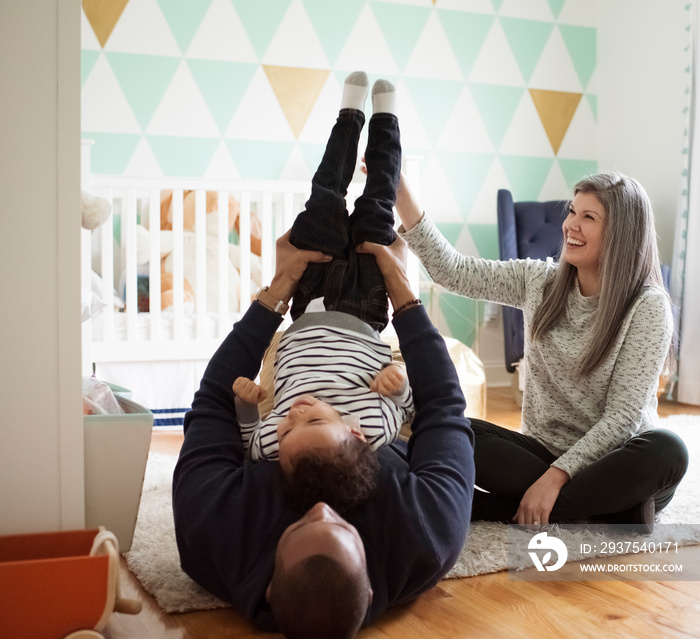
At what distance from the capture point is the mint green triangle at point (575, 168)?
393 cm

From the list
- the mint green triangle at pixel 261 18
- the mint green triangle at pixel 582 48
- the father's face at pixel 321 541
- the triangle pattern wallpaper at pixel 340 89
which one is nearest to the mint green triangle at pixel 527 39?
the triangle pattern wallpaper at pixel 340 89

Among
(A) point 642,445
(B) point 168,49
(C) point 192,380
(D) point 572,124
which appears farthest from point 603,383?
(D) point 572,124

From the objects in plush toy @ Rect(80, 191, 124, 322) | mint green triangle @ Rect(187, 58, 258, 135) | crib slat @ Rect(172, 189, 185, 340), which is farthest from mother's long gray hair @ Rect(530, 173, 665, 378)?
mint green triangle @ Rect(187, 58, 258, 135)

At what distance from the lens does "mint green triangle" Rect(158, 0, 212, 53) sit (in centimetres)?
321

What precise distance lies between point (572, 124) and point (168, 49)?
211cm

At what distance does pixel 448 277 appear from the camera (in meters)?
1.64

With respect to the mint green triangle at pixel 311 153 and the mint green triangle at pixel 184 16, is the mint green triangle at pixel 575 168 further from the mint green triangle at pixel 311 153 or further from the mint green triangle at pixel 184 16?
the mint green triangle at pixel 184 16

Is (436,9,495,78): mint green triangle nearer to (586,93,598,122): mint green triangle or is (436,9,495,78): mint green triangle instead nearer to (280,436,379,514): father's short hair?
(586,93,598,122): mint green triangle

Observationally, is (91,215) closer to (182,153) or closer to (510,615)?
(510,615)

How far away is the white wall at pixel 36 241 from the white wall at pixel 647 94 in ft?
9.57

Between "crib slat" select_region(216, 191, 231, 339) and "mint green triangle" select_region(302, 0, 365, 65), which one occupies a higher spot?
"mint green triangle" select_region(302, 0, 365, 65)

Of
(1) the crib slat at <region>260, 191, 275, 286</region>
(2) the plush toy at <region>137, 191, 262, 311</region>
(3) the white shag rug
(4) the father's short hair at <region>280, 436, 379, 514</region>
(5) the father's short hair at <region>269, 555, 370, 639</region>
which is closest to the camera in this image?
(5) the father's short hair at <region>269, 555, 370, 639</region>

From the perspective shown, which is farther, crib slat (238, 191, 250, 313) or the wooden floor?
crib slat (238, 191, 250, 313)

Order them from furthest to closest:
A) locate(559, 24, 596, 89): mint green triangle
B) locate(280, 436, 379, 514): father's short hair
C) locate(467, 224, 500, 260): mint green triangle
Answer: locate(559, 24, 596, 89): mint green triangle → locate(467, 224, 500, 260): mint green triangle → locate(280, 436, 379, 514): father's short hair
